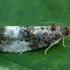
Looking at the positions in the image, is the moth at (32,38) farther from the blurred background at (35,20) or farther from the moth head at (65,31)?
the blurred background at (35,20)

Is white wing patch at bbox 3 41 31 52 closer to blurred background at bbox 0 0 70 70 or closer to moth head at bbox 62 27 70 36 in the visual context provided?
blurred background at bbox 0 0 70 70

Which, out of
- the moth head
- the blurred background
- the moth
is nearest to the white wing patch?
the moth

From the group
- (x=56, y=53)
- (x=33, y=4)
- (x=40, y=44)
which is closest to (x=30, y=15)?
(x=33, y=4)

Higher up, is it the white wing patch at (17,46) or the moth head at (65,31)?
the moth head at (65,31)

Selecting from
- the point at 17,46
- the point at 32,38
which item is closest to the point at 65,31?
the point at 32,38

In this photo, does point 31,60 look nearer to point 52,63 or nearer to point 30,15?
point 52,63

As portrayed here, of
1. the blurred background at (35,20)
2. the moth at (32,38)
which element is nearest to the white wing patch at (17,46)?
the moth at (32,38)
